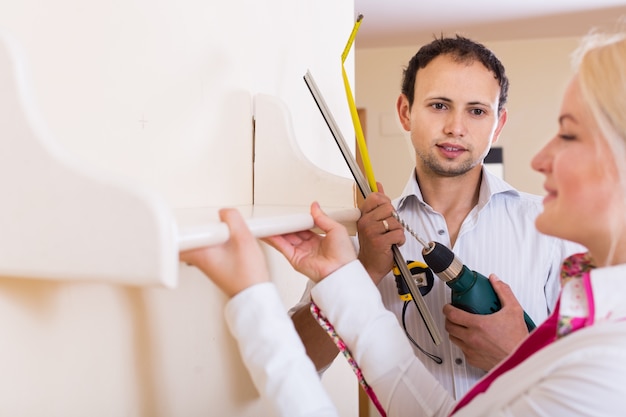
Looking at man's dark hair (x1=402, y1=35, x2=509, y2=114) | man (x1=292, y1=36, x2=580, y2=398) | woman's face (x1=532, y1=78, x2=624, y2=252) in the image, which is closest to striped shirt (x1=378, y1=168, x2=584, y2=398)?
man (x1=292, y1=36, x2=580, y2=398)

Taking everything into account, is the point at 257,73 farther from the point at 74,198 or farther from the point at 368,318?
the point at 74,198

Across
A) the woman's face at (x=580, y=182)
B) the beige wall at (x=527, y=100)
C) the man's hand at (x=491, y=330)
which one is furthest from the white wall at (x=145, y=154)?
the beige wall at (x=527, y=100)

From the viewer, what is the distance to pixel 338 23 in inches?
47.4

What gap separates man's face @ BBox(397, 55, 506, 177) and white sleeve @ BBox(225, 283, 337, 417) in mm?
660

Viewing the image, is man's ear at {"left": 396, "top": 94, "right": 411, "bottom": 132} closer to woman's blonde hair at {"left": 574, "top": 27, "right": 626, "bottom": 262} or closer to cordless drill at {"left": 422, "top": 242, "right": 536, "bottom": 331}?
cordless drill at {"left": 422, "top": 242, "right": 536, "bottom": 331}

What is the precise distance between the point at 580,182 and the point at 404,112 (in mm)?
821

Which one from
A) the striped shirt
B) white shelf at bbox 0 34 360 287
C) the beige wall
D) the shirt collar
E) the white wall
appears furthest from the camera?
the beige wall

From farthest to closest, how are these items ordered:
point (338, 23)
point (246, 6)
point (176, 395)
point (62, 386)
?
point (338, 23), point (246, 6), point (176, 395), point (62, 386)

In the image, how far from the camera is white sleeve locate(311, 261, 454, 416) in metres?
0.77

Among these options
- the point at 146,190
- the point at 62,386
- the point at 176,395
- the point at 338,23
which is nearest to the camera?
the point at 146,190

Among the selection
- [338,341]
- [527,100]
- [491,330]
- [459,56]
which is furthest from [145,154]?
[527,100]

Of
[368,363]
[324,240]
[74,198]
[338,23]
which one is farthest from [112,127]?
[338,23]

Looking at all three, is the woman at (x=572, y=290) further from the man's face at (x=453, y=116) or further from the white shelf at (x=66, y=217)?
the man's face at (x=453, y=116)

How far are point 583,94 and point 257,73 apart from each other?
17.9 inches
